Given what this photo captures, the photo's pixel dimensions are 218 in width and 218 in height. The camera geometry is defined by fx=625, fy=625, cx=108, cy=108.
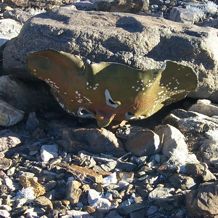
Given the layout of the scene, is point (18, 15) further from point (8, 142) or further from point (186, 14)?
point (8, 142)

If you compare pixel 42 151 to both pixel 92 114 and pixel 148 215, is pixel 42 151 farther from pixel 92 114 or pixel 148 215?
pixel 148 215

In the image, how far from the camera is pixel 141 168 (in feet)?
10.9

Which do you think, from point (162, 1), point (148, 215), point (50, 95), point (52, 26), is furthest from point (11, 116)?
point (162, 1)

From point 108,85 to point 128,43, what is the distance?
1.19 feet

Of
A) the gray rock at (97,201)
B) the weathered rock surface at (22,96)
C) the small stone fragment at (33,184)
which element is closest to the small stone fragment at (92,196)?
the gray rock at (97,201)

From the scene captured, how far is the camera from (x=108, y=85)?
337 cm

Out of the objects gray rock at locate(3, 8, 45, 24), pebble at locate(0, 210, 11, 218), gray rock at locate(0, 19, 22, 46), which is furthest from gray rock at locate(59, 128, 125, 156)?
gray rock at locate(3, 8, 45, 24)

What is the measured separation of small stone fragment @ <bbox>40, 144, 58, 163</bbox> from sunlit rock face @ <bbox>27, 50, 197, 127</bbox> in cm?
26

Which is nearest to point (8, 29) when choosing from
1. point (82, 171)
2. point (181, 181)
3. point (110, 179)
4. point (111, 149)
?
point (111, 149)

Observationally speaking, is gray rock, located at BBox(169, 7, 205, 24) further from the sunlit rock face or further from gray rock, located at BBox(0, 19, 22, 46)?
the sunlit rock face

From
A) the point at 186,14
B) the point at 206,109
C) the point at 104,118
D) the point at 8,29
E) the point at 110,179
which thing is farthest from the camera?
the point at 186,14

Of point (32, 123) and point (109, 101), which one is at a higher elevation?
point (109, 101)

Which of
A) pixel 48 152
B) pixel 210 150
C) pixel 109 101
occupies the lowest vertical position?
pixel 48 152

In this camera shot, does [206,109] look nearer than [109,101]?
No
